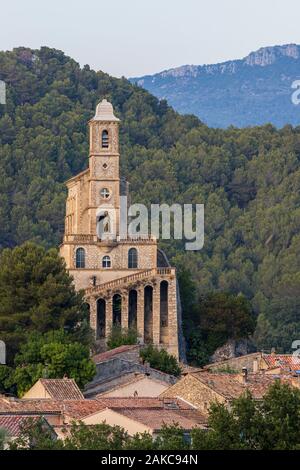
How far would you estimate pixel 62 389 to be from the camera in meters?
69.3

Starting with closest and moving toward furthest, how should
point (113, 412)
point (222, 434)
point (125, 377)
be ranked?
point (222, 434), point (113, 412), point (125, 377)

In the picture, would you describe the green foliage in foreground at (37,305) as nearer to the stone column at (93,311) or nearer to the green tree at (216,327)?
the stone column at (93,311)

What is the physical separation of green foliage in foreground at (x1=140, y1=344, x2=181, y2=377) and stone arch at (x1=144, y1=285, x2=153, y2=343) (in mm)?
7380

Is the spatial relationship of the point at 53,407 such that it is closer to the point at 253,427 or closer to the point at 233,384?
the point at 233,384

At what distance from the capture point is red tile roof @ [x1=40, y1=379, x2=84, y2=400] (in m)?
Result: 68.4

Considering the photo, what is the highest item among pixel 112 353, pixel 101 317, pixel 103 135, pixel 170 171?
pixel 170 171

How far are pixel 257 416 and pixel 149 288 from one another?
37.3 m

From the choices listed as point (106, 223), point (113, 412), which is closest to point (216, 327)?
point (106, 223)

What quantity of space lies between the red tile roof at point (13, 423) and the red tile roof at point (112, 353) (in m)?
20.2

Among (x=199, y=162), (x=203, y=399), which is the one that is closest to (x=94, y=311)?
(x=203, y=399)

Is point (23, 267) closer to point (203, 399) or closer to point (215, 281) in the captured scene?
point (203, 399)

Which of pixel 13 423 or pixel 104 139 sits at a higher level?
pixel 104 139

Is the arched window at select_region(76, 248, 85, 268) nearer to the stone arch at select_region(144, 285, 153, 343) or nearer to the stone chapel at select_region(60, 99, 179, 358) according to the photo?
the stone chapel at select_region(60, 99, 179, 358)

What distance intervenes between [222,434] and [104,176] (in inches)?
1635
